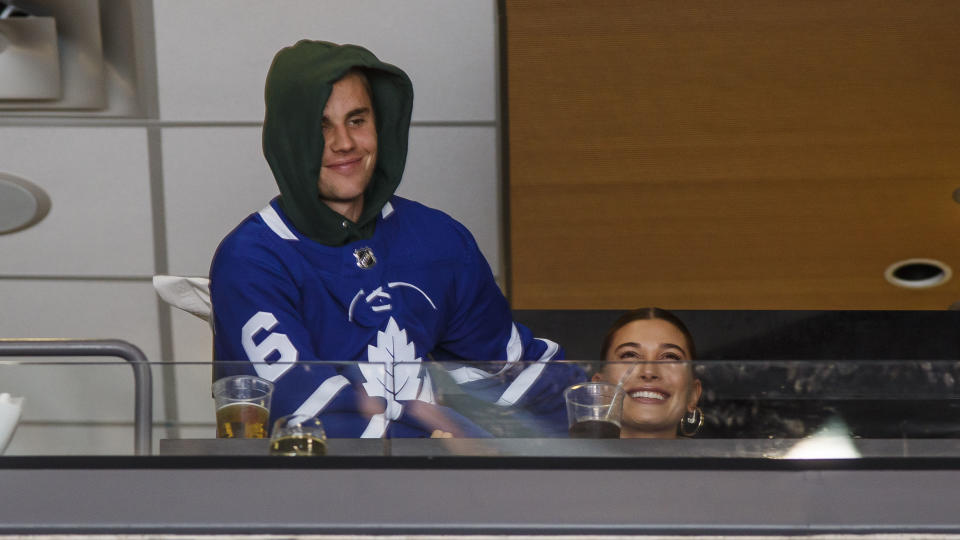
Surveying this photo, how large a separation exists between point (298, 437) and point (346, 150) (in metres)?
1.17

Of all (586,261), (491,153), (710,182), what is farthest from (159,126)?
(710,182)

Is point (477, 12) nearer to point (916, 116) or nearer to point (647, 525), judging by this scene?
point (916, 116)

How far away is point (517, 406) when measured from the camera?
0.97 m

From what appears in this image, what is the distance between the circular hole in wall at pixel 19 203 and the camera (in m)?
3.22

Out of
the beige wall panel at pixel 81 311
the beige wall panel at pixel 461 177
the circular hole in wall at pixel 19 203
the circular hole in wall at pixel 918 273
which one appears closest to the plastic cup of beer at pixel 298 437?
the circular hole in wall at pixel 918 273

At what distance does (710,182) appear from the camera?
266 cm

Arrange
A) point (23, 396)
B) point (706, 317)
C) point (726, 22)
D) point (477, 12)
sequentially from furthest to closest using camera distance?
point (477, 12)
point (706, 317)
point (726, 22)
point (23, 396)

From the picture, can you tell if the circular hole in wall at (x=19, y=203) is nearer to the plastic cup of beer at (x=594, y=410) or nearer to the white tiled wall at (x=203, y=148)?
the white tiled wall at (x=203, y=148)

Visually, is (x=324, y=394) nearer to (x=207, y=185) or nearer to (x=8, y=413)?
(x=8, y=413)

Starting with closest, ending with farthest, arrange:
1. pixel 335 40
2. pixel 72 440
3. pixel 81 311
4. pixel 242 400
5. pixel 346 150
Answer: pixel 72 440
pixel 242 400
pixel 346 150
pixel 335 40
pixel 81 311

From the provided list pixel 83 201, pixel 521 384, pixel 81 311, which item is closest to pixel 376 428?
pixel 521 384

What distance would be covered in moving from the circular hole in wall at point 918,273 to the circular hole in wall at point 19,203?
2.33 metres

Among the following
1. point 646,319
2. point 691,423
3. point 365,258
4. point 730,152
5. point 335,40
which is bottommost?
point 691,423

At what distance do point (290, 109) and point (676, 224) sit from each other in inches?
43.8
